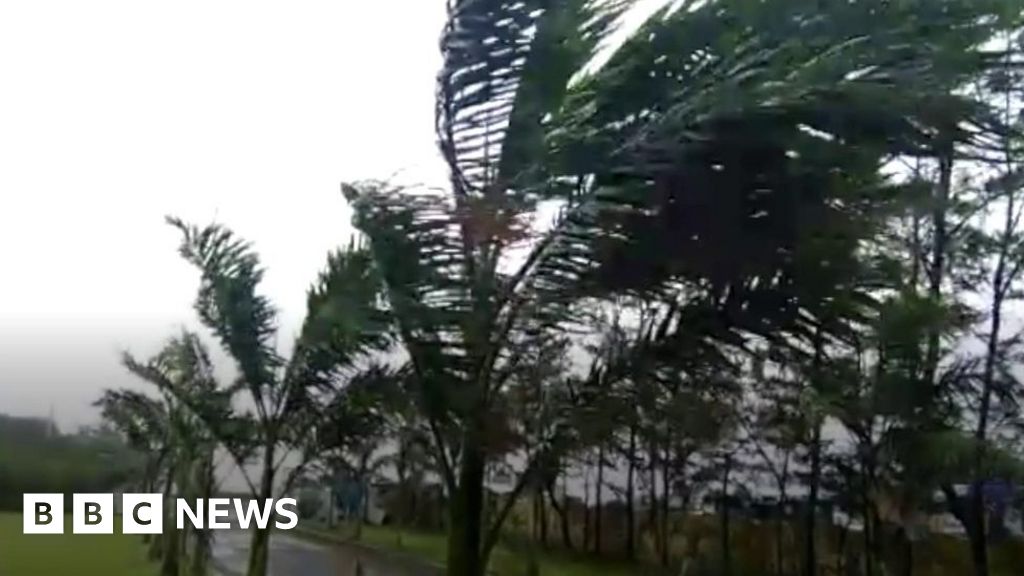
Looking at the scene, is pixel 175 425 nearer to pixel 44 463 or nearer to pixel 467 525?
pixel 44 463

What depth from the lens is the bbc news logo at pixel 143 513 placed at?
2727 mm

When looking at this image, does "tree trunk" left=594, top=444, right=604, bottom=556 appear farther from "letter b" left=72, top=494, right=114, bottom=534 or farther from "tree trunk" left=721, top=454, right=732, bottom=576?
"letter b" left=72, top=494, right=114, bottom=534

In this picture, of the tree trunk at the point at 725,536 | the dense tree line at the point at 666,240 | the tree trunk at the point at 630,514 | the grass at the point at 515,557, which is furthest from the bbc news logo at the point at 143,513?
the tree trunk at the point at 725,536

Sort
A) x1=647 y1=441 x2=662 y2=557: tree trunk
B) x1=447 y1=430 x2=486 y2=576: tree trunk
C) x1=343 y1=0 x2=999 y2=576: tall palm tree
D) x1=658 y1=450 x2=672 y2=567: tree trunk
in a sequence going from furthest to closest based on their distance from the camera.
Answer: x1=658 y1=450 x2=672 y2=567: tree trunk < x1=647 y1=441 x2=662 y2=557: tree trunk < x1=447 y1=430 x2=486 y2=576: tree trunk < x1=343 y1=0 x2=999 y2=576: tall palm tree

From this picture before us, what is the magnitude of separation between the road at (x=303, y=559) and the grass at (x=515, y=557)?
56 mm

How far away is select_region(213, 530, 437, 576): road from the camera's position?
3113 mm

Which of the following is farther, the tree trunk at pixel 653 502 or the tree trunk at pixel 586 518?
the tree trunk at pixel 586 518

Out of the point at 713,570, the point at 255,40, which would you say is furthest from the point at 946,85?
the point at 713,570

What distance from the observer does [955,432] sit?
2.72 m

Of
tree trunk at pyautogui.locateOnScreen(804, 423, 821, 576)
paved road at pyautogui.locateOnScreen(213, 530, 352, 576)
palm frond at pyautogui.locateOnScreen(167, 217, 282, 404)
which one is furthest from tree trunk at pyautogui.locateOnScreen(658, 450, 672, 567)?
palm frond at pyautogui.locateOnScreen(167, 217, 282, 404)

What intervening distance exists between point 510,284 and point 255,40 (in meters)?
1.25

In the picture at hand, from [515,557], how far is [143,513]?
1.23m

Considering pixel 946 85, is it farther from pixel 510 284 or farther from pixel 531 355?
pixel 531 355

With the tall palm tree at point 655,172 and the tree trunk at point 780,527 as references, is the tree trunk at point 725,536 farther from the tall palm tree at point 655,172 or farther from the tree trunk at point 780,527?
the tall palm tree at point 655,172
